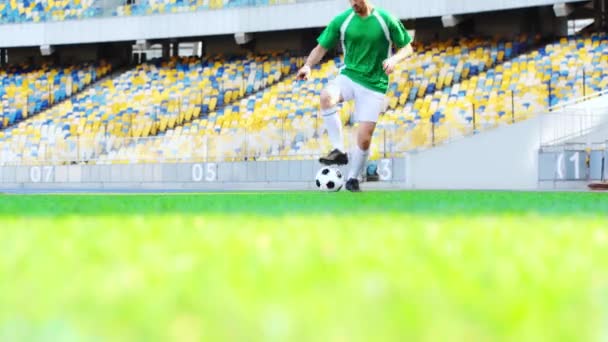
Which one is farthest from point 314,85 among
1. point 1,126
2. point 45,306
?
point 45,306

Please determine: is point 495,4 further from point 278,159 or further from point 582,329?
point 582,329

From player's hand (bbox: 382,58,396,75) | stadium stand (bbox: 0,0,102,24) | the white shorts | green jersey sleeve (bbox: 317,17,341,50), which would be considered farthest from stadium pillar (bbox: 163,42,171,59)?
player's hand (bbox: 382,58,396,75)

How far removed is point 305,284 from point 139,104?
28306 mm

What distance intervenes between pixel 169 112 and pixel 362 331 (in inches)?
1042

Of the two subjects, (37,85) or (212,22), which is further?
(37,85)

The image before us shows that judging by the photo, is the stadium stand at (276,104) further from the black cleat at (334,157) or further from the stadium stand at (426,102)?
the black cleat at (334,157)

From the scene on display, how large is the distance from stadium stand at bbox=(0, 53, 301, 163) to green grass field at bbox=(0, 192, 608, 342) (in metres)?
20.3

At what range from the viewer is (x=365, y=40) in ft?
33.2

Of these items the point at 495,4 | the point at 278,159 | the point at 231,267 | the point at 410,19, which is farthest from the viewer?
the point at 410,19

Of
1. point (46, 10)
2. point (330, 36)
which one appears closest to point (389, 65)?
point (330, 36)

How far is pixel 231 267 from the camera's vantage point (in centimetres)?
239

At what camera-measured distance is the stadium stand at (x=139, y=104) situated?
2431cm

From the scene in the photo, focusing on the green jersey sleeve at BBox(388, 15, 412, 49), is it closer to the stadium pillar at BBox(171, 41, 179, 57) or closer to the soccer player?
the soccer player

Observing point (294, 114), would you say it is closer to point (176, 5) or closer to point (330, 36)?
point (176, 5)
